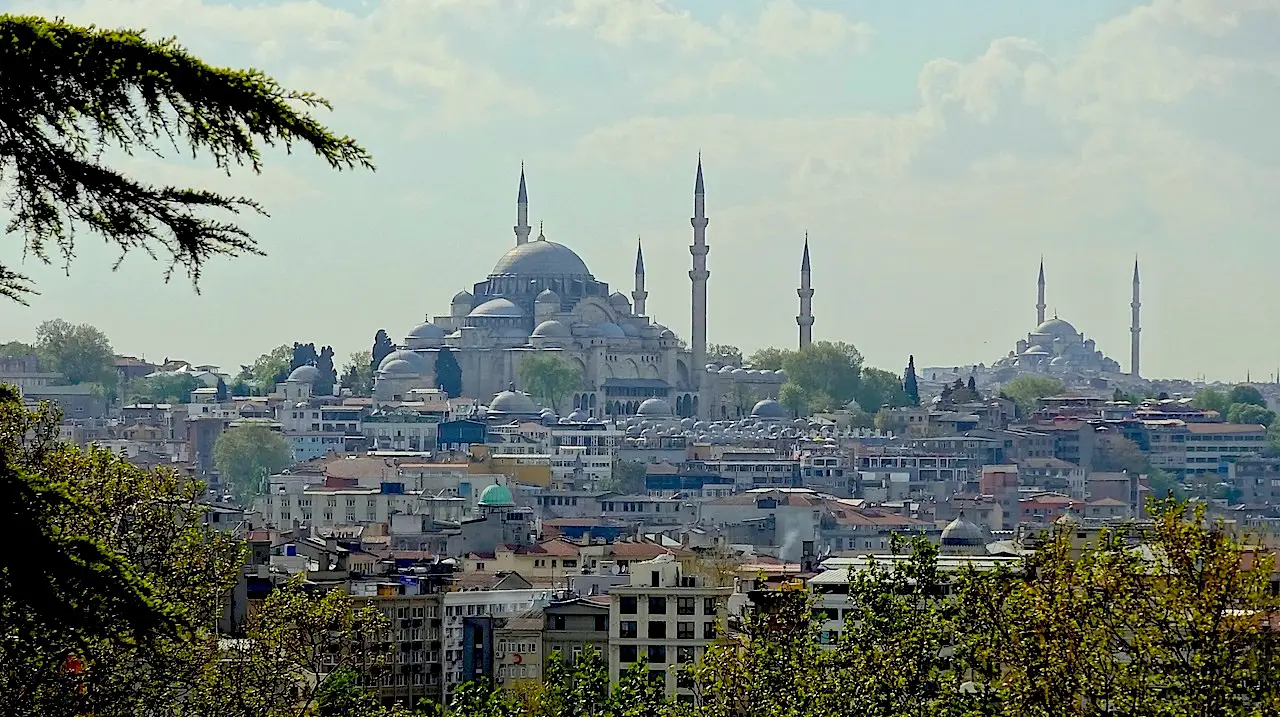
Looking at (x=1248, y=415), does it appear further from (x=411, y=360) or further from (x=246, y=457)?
(x=246, y=457)

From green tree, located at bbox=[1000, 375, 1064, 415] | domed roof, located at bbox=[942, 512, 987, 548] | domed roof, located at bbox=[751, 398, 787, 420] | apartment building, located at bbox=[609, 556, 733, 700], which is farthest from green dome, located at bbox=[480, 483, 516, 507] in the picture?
green tree, located at bbox=[1000, 375, 1064, 415]

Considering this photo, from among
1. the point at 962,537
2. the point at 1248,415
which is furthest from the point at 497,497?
the point at 1248,415

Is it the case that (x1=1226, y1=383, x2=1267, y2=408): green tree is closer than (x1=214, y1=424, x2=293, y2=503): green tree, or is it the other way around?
(x1=214, y1=424, x2=293, y2=503): green tree

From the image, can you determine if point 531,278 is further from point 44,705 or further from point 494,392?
point 44,705

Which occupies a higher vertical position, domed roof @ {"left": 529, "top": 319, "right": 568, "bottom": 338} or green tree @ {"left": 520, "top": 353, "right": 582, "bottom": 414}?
domed roof @ {"left": 529, "top": 319, "right": 568, "bottom": 338}

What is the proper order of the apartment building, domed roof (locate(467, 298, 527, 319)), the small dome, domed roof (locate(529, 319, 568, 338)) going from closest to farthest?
the apartment building < domed roof (locate(529, 319, 568, 338)) < the small dome < domed roof (locate(467, 298, 527, 319))

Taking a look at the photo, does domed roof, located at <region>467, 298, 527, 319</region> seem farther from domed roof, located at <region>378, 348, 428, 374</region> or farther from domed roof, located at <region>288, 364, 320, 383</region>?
domed roof, located at <region>288, 364, 320, 383</region>

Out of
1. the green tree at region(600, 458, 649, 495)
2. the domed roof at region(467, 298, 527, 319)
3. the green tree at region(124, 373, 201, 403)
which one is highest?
the domed roof at region(467, 298, 527, 319)
